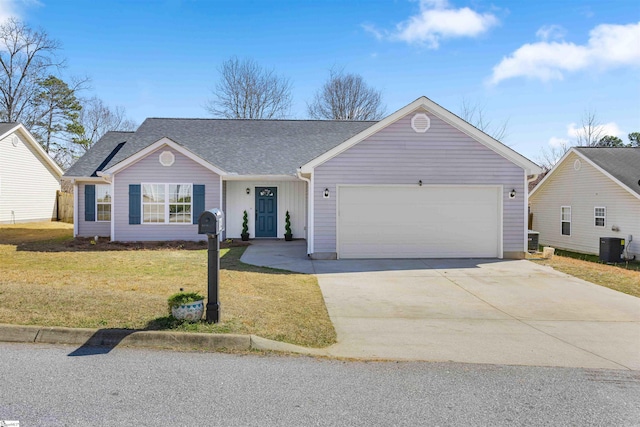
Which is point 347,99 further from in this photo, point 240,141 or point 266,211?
point 266,211

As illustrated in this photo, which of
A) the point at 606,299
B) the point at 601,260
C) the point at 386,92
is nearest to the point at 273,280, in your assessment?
the point at 606,299

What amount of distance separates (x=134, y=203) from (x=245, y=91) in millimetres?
22385

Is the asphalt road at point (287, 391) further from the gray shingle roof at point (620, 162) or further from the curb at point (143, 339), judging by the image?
the gray shingle roof at point (620, 162)

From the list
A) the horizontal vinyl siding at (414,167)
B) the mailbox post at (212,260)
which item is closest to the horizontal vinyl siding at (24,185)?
the horizontal vinyl siding at (414,167)

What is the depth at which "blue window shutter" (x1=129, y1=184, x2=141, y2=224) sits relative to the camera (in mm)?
14984

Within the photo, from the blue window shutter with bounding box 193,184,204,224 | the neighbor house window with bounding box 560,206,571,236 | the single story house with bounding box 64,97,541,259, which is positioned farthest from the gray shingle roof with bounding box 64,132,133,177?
the neighbor house window with bounding box 560,206,571,236

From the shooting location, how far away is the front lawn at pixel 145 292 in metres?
5.33

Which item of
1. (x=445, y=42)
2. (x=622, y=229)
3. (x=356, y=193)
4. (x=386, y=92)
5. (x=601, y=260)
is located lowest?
(x=601, y=260)

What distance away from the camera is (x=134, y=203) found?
15070 millimetres

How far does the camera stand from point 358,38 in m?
16.3

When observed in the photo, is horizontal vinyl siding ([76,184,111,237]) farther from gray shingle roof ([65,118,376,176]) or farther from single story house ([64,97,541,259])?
single story house ([64,97,541,259])

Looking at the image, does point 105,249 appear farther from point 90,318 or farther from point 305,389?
point 305,389

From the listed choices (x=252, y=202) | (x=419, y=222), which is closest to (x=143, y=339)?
(x=419, y=222)

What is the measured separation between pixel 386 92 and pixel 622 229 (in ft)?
78.7
